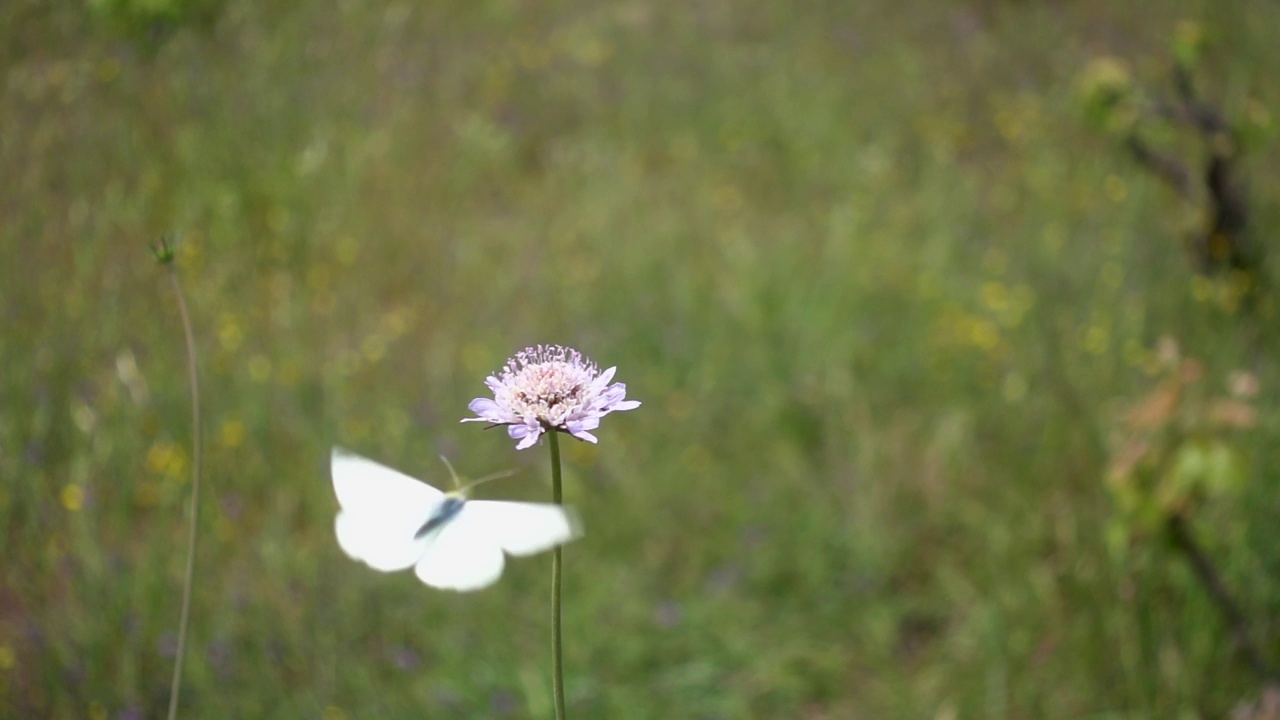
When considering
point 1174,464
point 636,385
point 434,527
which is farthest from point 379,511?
point 636,385

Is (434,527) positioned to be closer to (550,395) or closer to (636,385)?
(550,395)

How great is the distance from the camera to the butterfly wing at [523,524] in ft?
1.30

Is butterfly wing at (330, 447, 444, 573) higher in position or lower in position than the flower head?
lower

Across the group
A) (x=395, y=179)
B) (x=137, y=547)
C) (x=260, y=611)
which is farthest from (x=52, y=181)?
(x=395, y=179)

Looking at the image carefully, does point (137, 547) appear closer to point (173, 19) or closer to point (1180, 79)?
point (173, 19)

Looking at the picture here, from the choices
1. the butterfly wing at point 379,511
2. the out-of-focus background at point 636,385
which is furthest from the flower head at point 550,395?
the out-of-focus background at point 636,385

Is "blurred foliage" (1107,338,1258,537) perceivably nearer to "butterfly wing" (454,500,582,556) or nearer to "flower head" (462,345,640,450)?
"flower head" (462,345,640,450)

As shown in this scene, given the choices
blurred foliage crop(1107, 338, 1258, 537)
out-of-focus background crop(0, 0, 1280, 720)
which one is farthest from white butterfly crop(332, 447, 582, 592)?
blurred foliage crop(1107, 338, 1258, 537)

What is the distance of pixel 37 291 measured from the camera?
172 cm

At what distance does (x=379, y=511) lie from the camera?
19.9 inches

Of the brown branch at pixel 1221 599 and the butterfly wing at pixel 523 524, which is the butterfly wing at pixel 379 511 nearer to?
the butterfly wing at pixel 523 524

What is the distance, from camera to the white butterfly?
417mm

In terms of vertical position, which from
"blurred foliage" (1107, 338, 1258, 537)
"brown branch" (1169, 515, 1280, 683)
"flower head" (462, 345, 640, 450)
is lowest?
"brown branch" (1169, 515, 1280, 683)

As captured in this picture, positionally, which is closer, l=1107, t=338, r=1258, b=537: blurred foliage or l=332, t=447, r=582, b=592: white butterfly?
l=332, t=447, r=582, b=592: white butterfly
